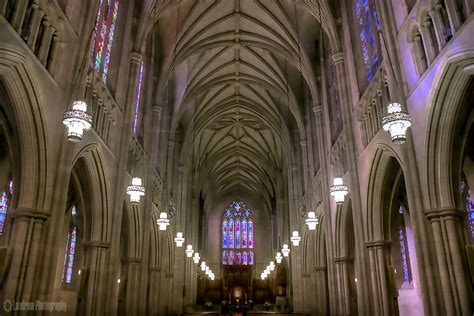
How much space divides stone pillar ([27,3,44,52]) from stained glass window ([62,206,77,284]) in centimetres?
1379

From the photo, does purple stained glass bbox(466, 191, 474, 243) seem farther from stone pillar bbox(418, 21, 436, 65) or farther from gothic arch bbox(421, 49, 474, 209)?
stone pillar bbox(418, 21, 436, 65)

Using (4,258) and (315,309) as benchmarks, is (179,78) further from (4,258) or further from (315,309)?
(4,258)

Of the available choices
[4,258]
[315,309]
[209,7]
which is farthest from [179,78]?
[4,258]

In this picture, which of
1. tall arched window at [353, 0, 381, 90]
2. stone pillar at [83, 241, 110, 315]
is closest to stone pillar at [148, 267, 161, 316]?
stone pillar at [83, 241, 110, 315]

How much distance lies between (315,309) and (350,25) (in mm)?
17998

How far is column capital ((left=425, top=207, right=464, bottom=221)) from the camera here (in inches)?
376

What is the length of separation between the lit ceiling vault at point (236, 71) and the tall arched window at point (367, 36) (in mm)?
2338

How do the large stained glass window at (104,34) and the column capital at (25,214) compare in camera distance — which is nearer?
the column capital at (25,214)

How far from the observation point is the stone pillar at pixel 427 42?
33.6 feet

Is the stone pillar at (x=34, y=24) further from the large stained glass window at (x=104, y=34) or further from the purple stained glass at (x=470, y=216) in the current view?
the purple stained glass at (x=470, y=216)

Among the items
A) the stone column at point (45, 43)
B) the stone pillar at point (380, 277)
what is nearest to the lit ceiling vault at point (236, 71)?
the stone column at point (45, 43)

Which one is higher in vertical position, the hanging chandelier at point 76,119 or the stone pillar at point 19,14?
the stone pillar at point 19,14

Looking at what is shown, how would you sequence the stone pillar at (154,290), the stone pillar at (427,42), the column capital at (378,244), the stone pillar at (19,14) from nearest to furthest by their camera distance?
the stone pillar at (19,14) < the stone pillar at (427,42) < the column capital at (378,244) < the stone pillar at (154,290)

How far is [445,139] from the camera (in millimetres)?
9906
